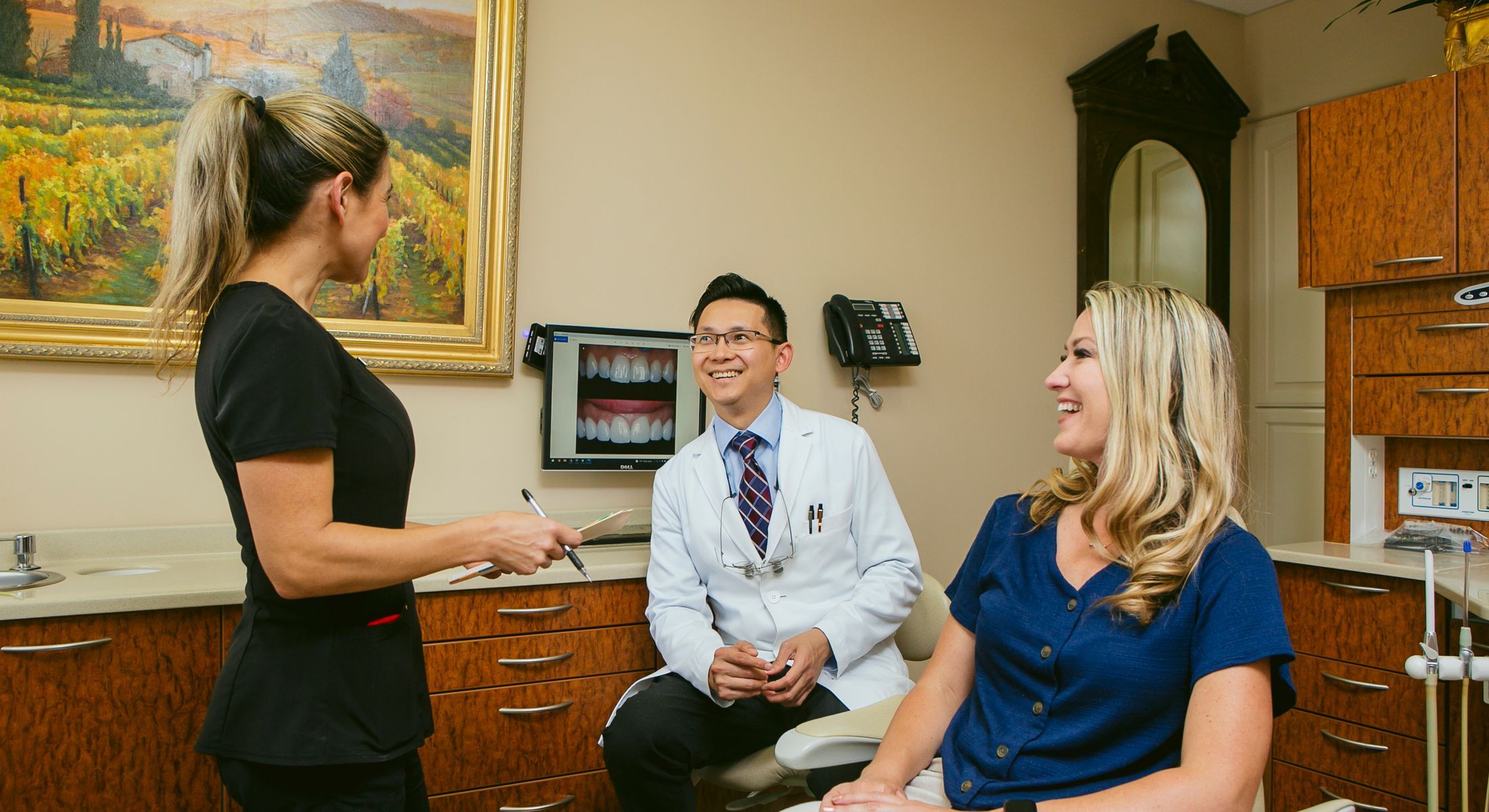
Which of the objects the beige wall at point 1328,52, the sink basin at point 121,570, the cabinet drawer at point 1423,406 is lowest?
the sink basin at point 121,570

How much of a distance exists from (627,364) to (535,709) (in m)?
1.02

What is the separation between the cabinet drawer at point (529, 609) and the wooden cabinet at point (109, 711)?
1.46 feet

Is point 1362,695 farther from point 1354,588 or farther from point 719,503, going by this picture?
point 719,503

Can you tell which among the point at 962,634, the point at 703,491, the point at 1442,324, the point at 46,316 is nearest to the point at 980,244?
the point at 1442,324

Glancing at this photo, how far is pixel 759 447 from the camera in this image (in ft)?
7.87

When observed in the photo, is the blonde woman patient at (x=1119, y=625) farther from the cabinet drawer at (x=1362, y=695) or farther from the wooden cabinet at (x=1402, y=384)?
the wooden cabinet at (x=1402, y=384)

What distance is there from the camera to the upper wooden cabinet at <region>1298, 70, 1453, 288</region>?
256 centimetres

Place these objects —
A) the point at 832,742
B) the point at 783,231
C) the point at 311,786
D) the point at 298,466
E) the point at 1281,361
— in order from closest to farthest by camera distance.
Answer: the point at 298,466 → the point at 311,786 → the point at 832,742 → the point at 783,231 → the point at 1281,361

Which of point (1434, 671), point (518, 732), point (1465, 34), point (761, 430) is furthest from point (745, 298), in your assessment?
point (1465, 34)

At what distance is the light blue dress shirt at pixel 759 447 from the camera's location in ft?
7.78

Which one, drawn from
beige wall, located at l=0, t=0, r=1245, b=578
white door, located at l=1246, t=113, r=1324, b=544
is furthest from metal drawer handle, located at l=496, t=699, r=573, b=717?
white door, located at l=1246, t=113, r=1324, b=544

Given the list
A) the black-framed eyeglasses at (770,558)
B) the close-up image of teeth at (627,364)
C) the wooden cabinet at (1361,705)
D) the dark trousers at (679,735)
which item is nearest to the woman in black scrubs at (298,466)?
the dark trousers at (679,735)

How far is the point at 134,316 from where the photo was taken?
2.25m

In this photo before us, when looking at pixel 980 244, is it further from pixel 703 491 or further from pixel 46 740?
pixel 46 740
